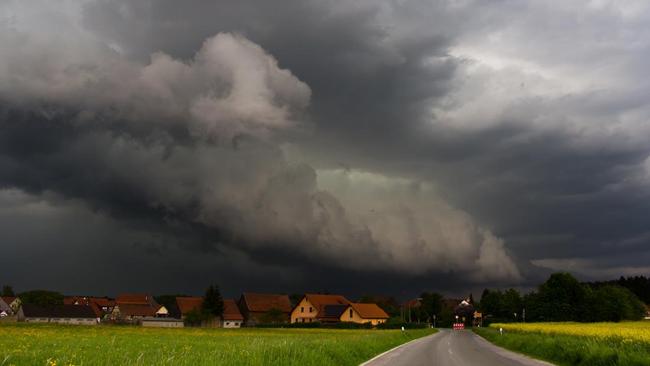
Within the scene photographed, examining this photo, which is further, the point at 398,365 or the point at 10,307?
the point at 10,307

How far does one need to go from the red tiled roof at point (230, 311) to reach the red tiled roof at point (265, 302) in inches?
111

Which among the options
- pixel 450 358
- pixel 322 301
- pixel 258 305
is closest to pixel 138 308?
pixel 258 305

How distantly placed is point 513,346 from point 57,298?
181 meters

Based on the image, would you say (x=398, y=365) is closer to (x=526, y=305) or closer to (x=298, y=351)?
(x=298, y=351)

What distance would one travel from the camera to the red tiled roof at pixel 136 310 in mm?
147750

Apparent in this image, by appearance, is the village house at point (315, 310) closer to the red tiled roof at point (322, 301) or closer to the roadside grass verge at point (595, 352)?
the red tiled roof at point (322, 301)

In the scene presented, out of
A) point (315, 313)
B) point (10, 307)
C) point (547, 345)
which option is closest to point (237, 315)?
point (315, 313)

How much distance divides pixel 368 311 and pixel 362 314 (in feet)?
14.7

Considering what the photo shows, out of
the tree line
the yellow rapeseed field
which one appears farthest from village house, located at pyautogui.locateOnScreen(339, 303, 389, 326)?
the yellow rapeseed field

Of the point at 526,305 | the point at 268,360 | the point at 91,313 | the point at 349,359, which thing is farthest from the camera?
the point at 526,305

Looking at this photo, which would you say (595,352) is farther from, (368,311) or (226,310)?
(226,310)

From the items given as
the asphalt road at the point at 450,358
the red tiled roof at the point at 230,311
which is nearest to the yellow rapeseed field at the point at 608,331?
the asphalt road at the point at 450,358

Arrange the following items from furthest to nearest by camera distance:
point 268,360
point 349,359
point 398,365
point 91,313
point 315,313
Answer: point 91,313 → point 315,313 → point 349,359 → point 398,365 → point 268,360

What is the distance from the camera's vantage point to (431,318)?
16525 centimetres
